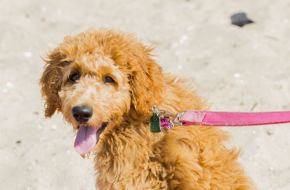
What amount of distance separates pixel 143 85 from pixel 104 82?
35 cm

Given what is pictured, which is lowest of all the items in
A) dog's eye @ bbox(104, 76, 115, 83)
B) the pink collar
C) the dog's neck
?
the dog's neck

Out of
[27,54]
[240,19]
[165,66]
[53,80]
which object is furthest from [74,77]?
[240,19]

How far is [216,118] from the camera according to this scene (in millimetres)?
2574

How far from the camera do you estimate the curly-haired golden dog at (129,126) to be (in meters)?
2.73

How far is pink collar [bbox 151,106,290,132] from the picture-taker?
7.98 ft

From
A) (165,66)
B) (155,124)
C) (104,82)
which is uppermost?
(104,82)

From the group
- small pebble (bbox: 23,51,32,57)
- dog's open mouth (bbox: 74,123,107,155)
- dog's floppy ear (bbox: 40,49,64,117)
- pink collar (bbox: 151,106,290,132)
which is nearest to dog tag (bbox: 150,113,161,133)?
pink collar (bbox: 151,106,290,132)

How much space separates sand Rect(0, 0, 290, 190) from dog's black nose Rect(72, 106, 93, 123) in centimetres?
153

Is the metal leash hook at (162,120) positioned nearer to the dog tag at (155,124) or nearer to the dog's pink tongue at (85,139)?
the dog tag at (155,124)

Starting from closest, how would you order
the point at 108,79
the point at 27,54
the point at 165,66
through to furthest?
the point at 108,79
the point at 165,66
the point at 27,54

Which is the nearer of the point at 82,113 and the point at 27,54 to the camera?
the point at 82,113

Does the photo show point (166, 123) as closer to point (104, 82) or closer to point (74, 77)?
point (104, 82)

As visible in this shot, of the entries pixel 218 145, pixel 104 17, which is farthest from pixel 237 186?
pixel 104 17

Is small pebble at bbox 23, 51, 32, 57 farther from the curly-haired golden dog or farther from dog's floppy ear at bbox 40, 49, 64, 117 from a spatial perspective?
the curly-haired golden dog
